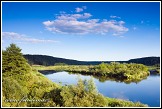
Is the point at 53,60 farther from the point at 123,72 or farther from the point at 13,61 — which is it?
the point at 13,61

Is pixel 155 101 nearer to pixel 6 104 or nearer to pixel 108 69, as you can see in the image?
pixel 6 104

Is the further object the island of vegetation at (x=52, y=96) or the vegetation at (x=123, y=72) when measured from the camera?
the vegetation at (x=123, y=72)

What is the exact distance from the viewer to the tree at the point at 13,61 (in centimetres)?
1766

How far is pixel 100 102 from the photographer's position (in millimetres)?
13398

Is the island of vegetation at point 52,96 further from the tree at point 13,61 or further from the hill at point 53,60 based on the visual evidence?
the hill at point 53,60

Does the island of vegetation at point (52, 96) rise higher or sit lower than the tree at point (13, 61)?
lower

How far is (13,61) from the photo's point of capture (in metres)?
18.0

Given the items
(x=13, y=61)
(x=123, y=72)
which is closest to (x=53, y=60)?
(x=123, y=72)

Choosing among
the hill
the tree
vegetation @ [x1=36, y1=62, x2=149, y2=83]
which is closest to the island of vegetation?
the tree

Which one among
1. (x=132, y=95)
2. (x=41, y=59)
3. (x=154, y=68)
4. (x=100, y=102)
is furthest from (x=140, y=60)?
(x=100, y=102)

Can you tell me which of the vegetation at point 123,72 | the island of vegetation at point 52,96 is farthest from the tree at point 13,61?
the vegetation at point 123,72

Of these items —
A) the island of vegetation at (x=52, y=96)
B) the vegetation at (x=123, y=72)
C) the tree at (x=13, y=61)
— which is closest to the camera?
the island of vegetation at (x=52, y=96)

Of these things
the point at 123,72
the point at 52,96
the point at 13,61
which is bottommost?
the point at 52,96

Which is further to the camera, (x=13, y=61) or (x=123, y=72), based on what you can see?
(x=123, y=72)
